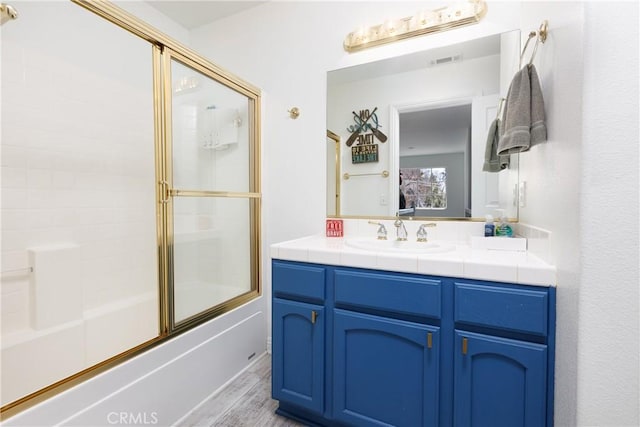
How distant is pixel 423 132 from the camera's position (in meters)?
1.75

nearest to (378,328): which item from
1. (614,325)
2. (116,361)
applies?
(614,325)

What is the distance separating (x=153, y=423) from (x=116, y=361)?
0.37m

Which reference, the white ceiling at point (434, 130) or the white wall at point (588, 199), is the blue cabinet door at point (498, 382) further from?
the white ceiling at point (434, 130)

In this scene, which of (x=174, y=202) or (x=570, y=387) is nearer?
Result: (x=570, y=387)

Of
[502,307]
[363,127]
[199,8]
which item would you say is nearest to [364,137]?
[363,127]

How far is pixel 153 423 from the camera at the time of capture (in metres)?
1.37

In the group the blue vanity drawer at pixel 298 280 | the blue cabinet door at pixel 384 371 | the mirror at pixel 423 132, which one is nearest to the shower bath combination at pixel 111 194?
the blue vanity drawer at pixel 298 280

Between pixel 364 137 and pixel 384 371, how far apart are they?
53.5 inches

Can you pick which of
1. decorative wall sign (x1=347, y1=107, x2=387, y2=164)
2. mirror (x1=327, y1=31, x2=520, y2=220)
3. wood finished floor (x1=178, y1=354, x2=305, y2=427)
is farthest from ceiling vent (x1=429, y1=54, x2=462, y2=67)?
wood finished floor (x1=178, y1=354, x2=305, y2=427)

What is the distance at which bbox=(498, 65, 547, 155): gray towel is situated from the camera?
1076 mm

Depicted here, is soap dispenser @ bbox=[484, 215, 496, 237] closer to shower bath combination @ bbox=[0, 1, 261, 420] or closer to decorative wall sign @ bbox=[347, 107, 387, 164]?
decorative wall sign @ bbox=[347, 107, 387, 164]

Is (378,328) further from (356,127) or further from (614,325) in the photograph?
(356,127)

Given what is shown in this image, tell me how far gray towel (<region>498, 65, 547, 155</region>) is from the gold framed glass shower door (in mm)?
1609

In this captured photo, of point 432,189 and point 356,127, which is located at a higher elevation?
point 356,127
